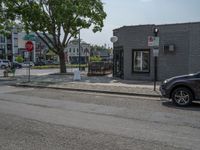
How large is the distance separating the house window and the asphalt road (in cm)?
1054

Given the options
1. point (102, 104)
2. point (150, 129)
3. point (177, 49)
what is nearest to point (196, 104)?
point (102, 104)

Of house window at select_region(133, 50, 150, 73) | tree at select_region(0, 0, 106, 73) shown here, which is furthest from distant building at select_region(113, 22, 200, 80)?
tree at select_region(0, 0, 106, 73)

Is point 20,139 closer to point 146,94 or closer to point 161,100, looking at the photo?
point 161,100

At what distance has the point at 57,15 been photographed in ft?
98.4

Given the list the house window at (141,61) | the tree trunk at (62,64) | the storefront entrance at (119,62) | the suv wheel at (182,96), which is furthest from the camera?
the tree trunk at (62,64)

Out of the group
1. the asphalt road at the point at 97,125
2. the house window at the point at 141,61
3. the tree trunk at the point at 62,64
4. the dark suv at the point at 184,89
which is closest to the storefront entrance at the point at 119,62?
the house window at the point at 141,61

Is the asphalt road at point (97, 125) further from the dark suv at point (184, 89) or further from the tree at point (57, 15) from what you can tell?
the tree at point (57, 15)

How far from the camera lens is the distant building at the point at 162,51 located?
21031 millimetres

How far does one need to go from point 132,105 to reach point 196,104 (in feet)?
8.20

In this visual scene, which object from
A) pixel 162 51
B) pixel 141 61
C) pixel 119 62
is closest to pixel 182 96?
pixel 162 51

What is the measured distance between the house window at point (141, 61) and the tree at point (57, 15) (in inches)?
360

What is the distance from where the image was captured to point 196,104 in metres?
12.4

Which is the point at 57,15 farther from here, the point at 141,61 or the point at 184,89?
the point at 184,89

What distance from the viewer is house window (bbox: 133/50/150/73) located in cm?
2300
